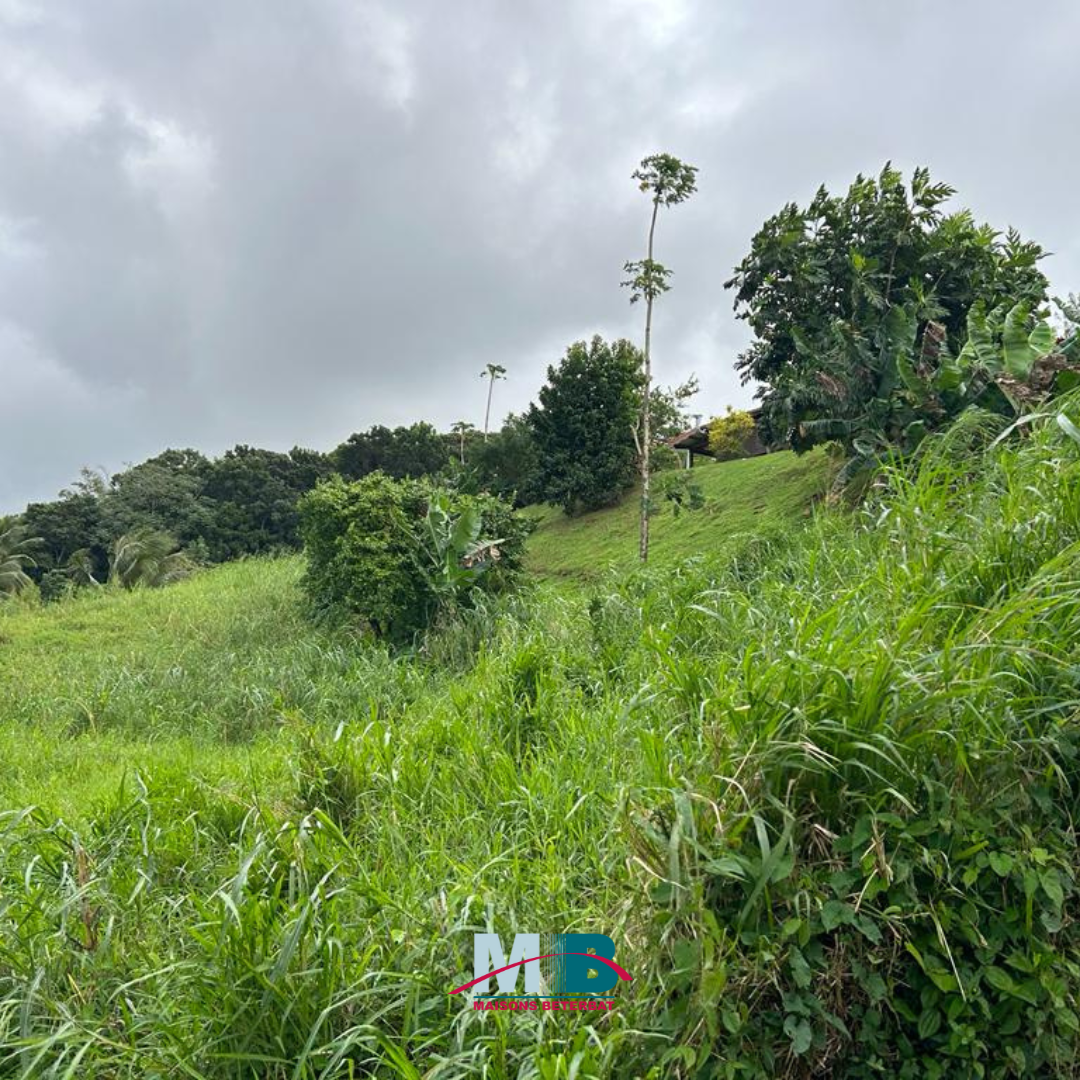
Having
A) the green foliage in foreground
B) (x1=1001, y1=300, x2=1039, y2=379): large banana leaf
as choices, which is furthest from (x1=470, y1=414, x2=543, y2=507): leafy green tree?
the green foliage in foreground

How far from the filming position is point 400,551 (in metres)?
9.77

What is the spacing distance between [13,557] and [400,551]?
69.0ft

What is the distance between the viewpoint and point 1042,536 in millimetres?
2482

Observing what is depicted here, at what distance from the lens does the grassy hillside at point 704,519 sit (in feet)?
43.5

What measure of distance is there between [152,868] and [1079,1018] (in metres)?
3.01

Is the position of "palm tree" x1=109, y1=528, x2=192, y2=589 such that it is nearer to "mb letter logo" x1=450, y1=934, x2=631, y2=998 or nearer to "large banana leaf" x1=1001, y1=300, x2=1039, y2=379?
"large banana leaf" x1=1001, y1=300, x2=1039, y2=379

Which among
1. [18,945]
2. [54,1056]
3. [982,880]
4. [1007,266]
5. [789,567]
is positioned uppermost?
[1007,266]

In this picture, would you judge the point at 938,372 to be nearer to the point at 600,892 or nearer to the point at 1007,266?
the point at 1007,266

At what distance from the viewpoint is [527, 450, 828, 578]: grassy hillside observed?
13258mm

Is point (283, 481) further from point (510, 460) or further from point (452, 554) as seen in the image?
point (452, 554)

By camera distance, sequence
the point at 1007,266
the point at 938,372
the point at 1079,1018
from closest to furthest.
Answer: the point at 1079,1018
the point at 938,372
the point at 1007,266

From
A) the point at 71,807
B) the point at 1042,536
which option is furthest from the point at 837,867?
the point at 71,807

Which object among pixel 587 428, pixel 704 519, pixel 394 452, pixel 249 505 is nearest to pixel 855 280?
pixel 704 519

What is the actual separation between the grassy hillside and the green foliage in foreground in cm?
842
